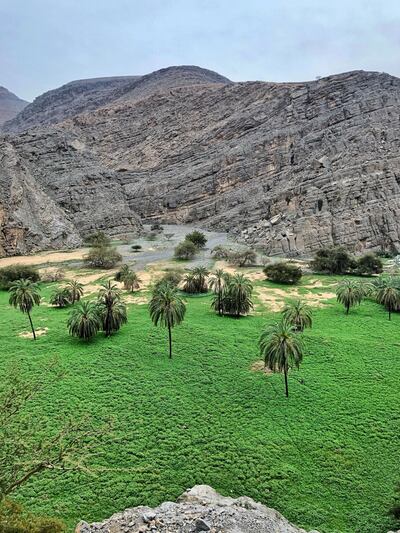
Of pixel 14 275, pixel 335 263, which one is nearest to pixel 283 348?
pixel 335 263

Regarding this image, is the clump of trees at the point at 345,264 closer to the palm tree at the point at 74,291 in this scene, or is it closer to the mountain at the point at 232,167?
the mountain at the point at 232,167

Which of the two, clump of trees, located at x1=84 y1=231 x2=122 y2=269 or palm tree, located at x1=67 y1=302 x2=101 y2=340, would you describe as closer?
palm tree, located at x1=67 y1=302 x2=101 y2=340

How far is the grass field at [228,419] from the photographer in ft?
61.0

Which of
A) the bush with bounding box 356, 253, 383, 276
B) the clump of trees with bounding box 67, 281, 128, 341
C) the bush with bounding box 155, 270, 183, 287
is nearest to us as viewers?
the clump of trees with bounding box 67, 281, 128, 341

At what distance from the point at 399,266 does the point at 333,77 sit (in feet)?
221

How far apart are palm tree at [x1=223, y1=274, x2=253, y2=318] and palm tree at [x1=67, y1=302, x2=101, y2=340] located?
14345mm

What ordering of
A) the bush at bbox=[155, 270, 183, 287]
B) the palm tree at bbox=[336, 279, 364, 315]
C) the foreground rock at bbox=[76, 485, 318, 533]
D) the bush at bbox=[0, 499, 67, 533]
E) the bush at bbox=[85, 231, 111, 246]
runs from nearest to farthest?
1. the bush at bbox=[0, 499, 67, 533]
2. the foreground rock at bbox=[76, 485, 318, 533]
3. the palm tree at bbox=[336, 279, 364, 315]
4. the bush at bbox=[155, 270, 183, 287]
5. the bush at bbox=[85, 231, 111, 246]

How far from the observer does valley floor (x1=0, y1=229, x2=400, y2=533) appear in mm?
18609

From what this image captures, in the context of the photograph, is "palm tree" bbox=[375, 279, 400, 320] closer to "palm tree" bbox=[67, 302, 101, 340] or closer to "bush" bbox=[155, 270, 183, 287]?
"bush" bbox=[155, 270, 183, 287]

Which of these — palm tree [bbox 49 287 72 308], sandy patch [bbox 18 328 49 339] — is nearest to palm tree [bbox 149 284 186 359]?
sandy patch [bbox 18 328 49 339]

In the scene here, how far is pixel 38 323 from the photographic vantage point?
42594 mm

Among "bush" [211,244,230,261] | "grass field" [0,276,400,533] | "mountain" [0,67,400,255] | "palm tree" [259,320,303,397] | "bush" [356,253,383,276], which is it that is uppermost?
"mountain" [0,67,400,255]

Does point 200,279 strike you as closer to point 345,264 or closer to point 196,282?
point 196,282

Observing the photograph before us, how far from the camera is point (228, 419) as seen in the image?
24.5 metres
